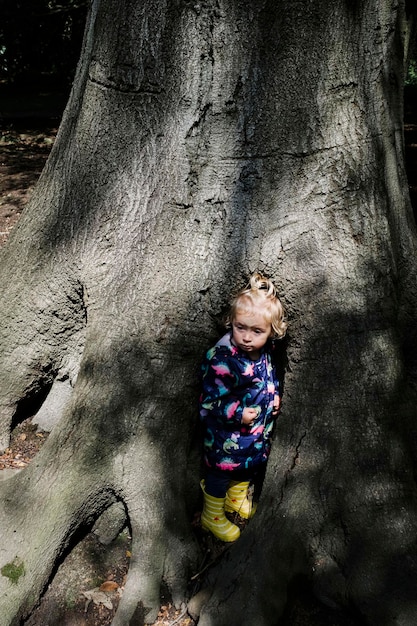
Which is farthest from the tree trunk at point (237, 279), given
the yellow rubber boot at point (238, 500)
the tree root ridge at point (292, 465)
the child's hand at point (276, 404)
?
the yellow rubber boot at point (238, 500)

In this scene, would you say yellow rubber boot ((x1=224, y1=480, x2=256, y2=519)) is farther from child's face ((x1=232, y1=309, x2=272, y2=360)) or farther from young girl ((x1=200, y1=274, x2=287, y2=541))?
child's face ((x1=232, y1=309, x2=272, y2=360))

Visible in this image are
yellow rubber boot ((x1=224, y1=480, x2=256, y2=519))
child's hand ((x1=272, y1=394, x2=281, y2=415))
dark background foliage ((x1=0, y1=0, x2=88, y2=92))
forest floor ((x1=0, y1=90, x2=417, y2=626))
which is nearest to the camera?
forest floor ((x1=0, y1=90, x2=417, y2=626))

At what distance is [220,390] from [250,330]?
1.14 feet

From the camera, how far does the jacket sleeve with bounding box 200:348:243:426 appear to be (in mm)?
3180

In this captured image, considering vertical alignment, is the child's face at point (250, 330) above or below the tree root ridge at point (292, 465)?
above

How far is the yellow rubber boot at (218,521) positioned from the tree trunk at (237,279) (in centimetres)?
12

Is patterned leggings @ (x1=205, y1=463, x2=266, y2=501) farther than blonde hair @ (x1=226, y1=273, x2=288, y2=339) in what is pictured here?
Yes

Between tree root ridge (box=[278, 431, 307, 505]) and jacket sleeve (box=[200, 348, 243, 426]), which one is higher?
jacket sleeve (box=[200, 348, 243, 426])

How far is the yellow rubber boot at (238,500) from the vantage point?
355 centimetres

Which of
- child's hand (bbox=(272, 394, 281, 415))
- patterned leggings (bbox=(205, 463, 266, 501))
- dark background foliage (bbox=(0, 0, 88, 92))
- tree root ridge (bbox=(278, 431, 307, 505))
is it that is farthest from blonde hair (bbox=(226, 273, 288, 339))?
dark background foliage (bbox=(0, 0, 88, 92))

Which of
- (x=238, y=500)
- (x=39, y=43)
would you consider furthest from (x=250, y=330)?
(x=39, y=43)

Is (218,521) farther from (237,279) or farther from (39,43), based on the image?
(39,43)

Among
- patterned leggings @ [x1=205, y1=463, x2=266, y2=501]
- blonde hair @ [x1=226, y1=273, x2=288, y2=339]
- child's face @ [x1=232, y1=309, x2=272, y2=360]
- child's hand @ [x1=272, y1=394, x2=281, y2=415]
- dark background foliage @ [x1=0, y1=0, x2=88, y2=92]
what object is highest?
dark background foliage @ [x1=0, y1=0, x2=88, y2=92]

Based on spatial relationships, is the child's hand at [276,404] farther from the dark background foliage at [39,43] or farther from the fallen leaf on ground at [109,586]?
the dark background foliage at [39,43]
